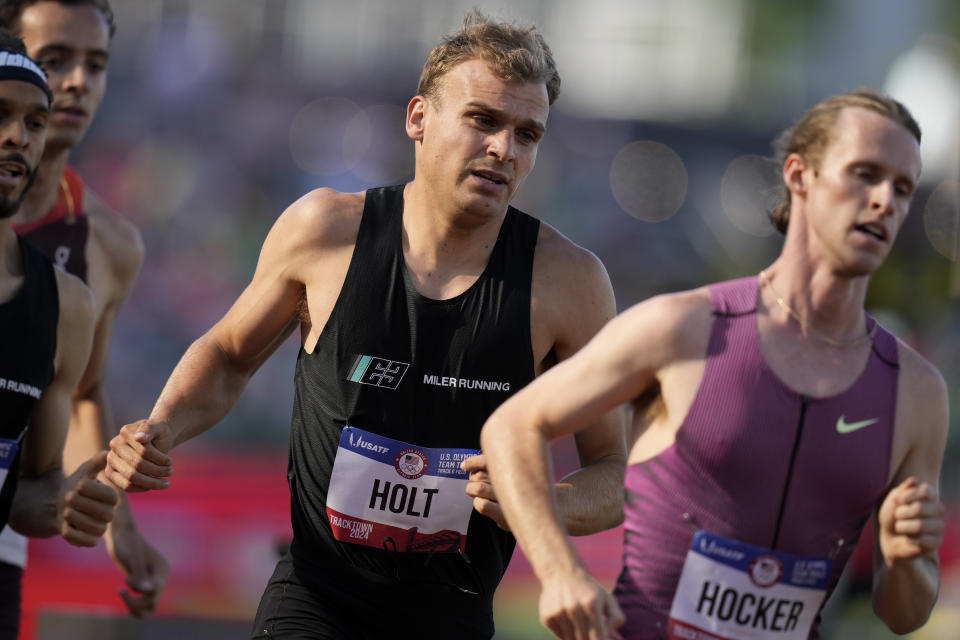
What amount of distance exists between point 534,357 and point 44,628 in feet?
13.4

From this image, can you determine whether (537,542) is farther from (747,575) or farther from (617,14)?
(617,14)

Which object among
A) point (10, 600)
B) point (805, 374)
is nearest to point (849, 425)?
point (805, 374)

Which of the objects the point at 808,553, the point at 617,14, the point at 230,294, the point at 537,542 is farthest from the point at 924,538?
the point at 617,14

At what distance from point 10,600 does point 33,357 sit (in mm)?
1047

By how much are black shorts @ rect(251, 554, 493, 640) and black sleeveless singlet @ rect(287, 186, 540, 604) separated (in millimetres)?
38

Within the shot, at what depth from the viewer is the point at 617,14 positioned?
83.5 feet

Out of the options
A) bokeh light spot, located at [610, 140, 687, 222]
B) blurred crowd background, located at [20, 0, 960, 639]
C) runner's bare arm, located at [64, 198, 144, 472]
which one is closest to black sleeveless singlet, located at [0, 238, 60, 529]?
runner's bare arm, located at [64, 198, 144, 472]

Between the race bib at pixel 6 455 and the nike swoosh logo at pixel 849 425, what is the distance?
2.71 metres

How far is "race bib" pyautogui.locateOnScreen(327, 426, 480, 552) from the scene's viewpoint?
14.2ft

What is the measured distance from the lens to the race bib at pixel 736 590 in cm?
356

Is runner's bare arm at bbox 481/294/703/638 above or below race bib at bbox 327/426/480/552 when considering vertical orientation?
above

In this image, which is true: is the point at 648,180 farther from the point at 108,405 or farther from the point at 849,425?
the point at 849,425

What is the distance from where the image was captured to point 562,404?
3.51 meters

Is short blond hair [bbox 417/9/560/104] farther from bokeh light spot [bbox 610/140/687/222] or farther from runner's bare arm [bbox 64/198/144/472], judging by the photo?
bokeh light spot [bbox 610/140/687/222]
